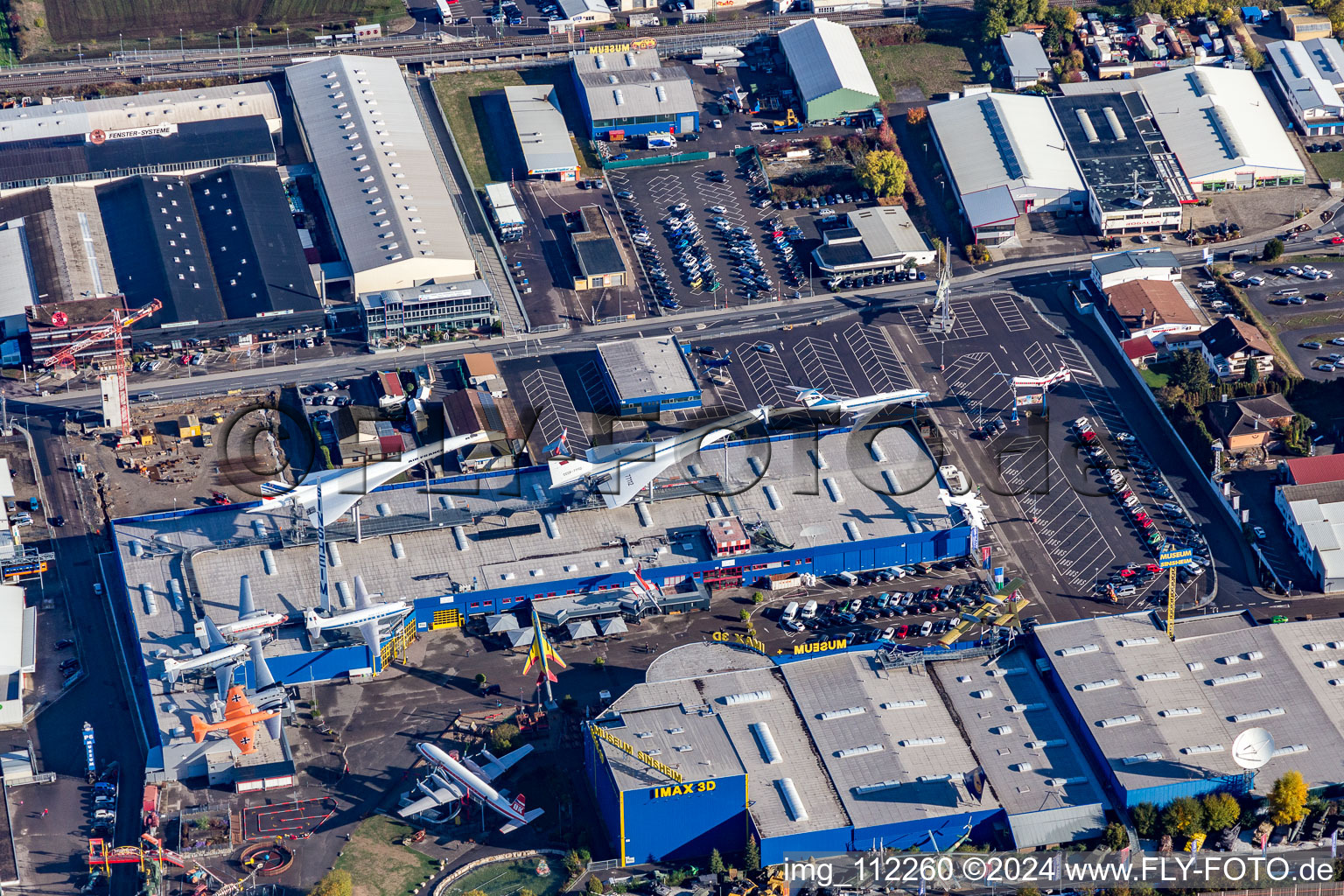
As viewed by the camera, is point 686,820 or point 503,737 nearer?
point 686,820

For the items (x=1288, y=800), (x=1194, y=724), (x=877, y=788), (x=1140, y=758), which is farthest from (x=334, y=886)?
(x=1288, y=800)

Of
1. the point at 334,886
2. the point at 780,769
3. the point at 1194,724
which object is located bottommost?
the point at 1194,724

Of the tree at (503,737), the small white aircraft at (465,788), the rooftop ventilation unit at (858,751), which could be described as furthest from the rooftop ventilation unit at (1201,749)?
the tree at (503,737)

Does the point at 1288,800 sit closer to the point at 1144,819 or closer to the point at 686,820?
the point at 1144,819

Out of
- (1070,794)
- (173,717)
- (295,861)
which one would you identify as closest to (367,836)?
(295,861)

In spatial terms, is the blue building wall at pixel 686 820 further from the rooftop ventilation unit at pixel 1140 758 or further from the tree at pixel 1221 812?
the tree at pixel 1221 812

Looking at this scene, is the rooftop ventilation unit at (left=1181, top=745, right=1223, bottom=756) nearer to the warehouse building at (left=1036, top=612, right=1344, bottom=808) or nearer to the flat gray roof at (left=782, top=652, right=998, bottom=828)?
the warehouse building at (left=1036, top=612, right=1344, bottom=808)
